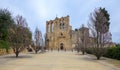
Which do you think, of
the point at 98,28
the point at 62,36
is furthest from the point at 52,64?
the point at 62,36

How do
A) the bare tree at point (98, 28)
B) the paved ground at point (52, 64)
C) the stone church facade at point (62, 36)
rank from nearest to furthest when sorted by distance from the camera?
1. the paved ground at point (52, 64)
2. the bare tree at point (98, 28)
3. the stone church facade at point (62, 36)

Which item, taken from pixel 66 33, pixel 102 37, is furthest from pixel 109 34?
pixel 66 33

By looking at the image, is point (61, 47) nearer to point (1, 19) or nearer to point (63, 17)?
point (63, 17)

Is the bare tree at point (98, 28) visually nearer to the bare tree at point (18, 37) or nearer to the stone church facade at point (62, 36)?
the bare tree at point (18, 37)

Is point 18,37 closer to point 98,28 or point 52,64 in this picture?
point 98,28

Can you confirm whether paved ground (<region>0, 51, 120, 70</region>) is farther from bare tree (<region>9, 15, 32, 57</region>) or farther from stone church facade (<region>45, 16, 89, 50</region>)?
stone church facade (<region>45, 16, 89, 50</region>)

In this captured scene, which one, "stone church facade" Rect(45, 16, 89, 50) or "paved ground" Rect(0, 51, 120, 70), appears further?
"stone church facade" Rect(45, 16, 89, 50)

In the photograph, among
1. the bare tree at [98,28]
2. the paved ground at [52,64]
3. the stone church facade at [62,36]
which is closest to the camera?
the paved ground at [52,64]

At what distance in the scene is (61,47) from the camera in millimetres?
134875

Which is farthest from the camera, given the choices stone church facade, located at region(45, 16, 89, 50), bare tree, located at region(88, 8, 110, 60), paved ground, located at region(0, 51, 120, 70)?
stone church facade, located at region(45, 16, 89, 50)

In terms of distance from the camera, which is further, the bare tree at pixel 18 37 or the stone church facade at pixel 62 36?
the stone church facade at pixel 62 36

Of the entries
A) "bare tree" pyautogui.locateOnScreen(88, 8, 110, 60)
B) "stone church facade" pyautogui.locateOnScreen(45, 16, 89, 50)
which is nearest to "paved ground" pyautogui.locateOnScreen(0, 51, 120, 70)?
"bare tree" pyautogui.locateOnScreen(88, 8, 110, 60)

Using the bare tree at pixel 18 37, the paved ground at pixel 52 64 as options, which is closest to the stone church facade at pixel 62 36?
the bare tree at pixel 18 37

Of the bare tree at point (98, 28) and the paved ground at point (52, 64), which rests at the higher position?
the bare tree at point (98, 28)
